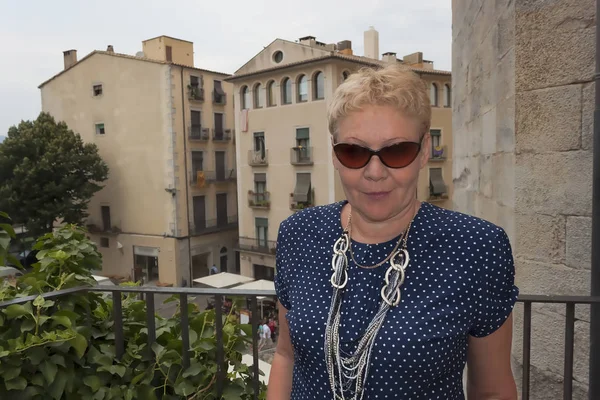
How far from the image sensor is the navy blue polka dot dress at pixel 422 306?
1.34 meters

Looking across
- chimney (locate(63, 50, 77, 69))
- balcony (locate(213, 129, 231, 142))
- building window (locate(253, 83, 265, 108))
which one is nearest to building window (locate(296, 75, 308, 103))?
building window (locate(253, 83, 265, 108))

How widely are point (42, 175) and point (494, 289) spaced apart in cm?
2531

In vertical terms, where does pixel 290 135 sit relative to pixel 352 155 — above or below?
above

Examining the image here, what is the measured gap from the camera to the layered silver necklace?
1365 millimetres

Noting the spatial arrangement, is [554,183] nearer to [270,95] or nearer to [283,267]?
[283,267]

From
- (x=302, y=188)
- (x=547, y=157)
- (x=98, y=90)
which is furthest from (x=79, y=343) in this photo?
(x=98, y=90)

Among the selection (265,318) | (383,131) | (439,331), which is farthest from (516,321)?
(265,318)

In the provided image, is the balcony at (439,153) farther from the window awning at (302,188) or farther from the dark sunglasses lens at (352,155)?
the dark sunglasses lens at (352,155)

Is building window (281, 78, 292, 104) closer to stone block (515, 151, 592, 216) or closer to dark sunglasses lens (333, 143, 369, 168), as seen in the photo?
stone block (515, 151, 592, 216)

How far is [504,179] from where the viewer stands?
2.76 meters

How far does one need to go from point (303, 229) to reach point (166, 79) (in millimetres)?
23642

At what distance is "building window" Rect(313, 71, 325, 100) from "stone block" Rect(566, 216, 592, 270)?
18879 millimetres

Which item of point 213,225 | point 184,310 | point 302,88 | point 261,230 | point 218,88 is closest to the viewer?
point 184,310

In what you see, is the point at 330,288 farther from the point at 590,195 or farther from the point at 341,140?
the point at 590,195
